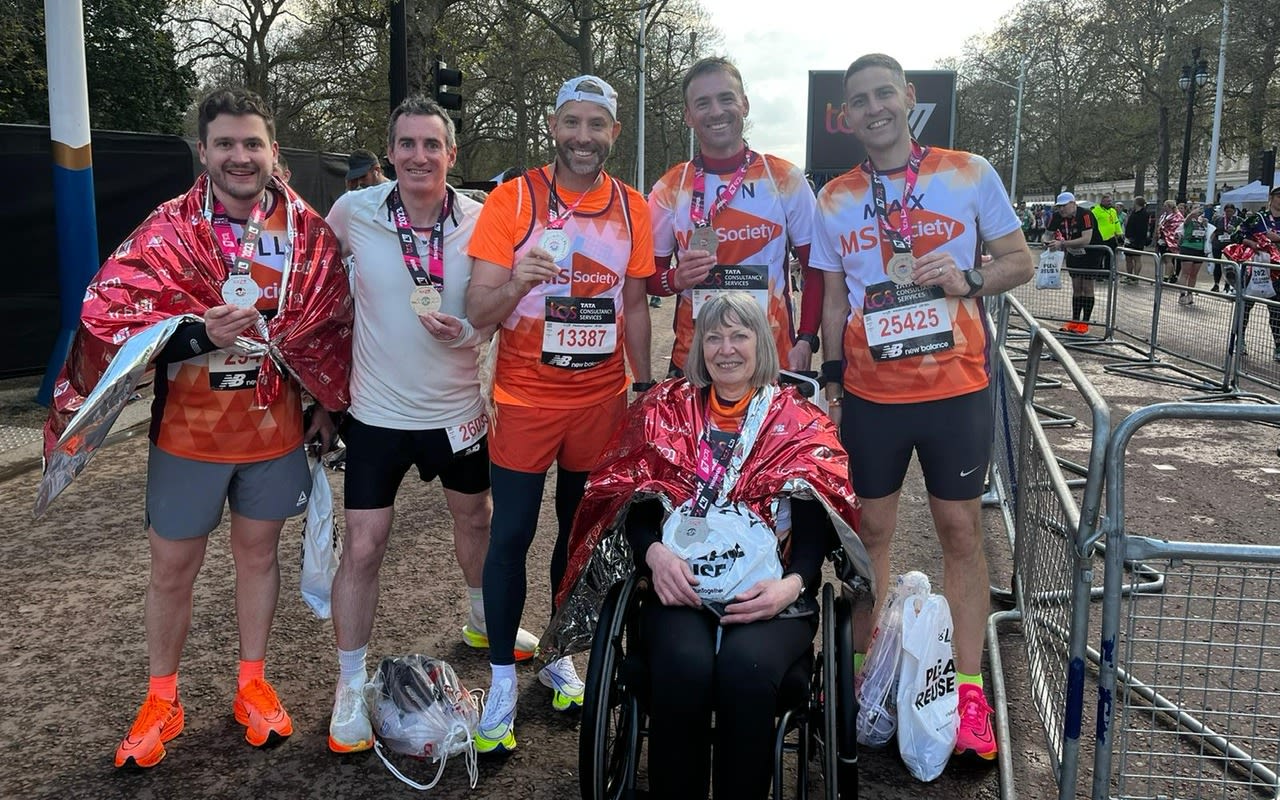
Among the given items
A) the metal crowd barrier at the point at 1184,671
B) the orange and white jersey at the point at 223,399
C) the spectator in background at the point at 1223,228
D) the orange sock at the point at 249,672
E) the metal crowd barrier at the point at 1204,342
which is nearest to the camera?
the metal crowd barrier at the point at 1184,671

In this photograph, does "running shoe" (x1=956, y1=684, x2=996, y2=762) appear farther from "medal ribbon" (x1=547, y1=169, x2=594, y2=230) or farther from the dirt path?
Result: "medal ribbon" (x1=547, y1=169, x2=594, y2=230)

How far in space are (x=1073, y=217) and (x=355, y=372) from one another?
506 inches

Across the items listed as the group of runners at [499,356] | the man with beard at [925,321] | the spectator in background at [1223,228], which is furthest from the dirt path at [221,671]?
the spectator in background at [1223,228]

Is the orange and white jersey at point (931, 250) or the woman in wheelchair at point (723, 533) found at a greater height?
the orange and white jersey at point (931, 250)

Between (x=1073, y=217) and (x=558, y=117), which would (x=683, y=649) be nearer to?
(x=558, y=117)

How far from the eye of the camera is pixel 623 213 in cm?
331

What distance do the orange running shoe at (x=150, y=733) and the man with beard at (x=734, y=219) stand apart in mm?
2033

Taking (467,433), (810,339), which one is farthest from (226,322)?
(810,339)

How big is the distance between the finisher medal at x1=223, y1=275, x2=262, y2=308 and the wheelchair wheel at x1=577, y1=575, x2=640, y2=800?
1.39 meters

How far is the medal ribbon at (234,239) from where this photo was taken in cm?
300

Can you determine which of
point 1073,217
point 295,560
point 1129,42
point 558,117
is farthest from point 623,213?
point 1129,42

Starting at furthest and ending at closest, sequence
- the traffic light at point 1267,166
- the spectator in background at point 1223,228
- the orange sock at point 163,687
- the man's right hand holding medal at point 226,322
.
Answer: the traffic light at point 1267,166 < the spectator in background at point 1223,228 < the orange sock at point 163,687 < the man's right hand holding medal at point 226,322

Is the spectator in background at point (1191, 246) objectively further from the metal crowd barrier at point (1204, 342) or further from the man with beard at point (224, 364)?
the man with beard at point (224, 364)

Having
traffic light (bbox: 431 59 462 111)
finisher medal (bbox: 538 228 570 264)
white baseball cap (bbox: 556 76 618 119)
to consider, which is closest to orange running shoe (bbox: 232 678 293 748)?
finisher medal (bbox: 538 228 570 264)
